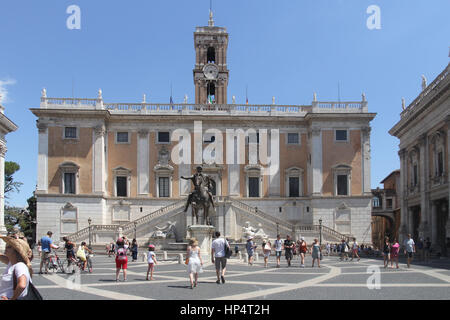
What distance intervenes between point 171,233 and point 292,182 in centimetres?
1362

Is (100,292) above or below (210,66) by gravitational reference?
below

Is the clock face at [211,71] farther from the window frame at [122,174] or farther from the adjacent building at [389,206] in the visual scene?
the adjacent building at [389,206]

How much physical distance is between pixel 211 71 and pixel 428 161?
1049 inches

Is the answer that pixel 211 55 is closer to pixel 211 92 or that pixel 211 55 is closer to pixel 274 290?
pixel 211 92

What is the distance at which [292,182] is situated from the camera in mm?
50719

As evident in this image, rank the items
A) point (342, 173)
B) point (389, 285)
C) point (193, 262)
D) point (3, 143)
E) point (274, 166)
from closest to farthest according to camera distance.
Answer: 1. point (193, 262)
2. point (389, 285)
3. point (3, 143)
4. point (342, 173)
5. point (274, 166)

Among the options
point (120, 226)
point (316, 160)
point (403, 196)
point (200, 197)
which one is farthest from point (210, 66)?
point (200, 197)

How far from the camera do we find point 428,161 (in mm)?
40562

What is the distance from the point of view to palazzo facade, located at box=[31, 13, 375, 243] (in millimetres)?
47875

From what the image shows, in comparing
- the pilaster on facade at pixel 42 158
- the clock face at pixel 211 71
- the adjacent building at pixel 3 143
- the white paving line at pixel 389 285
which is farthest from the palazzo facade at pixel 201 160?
the white paving line at pixel 389 285

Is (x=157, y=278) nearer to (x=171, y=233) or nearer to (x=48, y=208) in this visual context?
(x=171, y=233)
